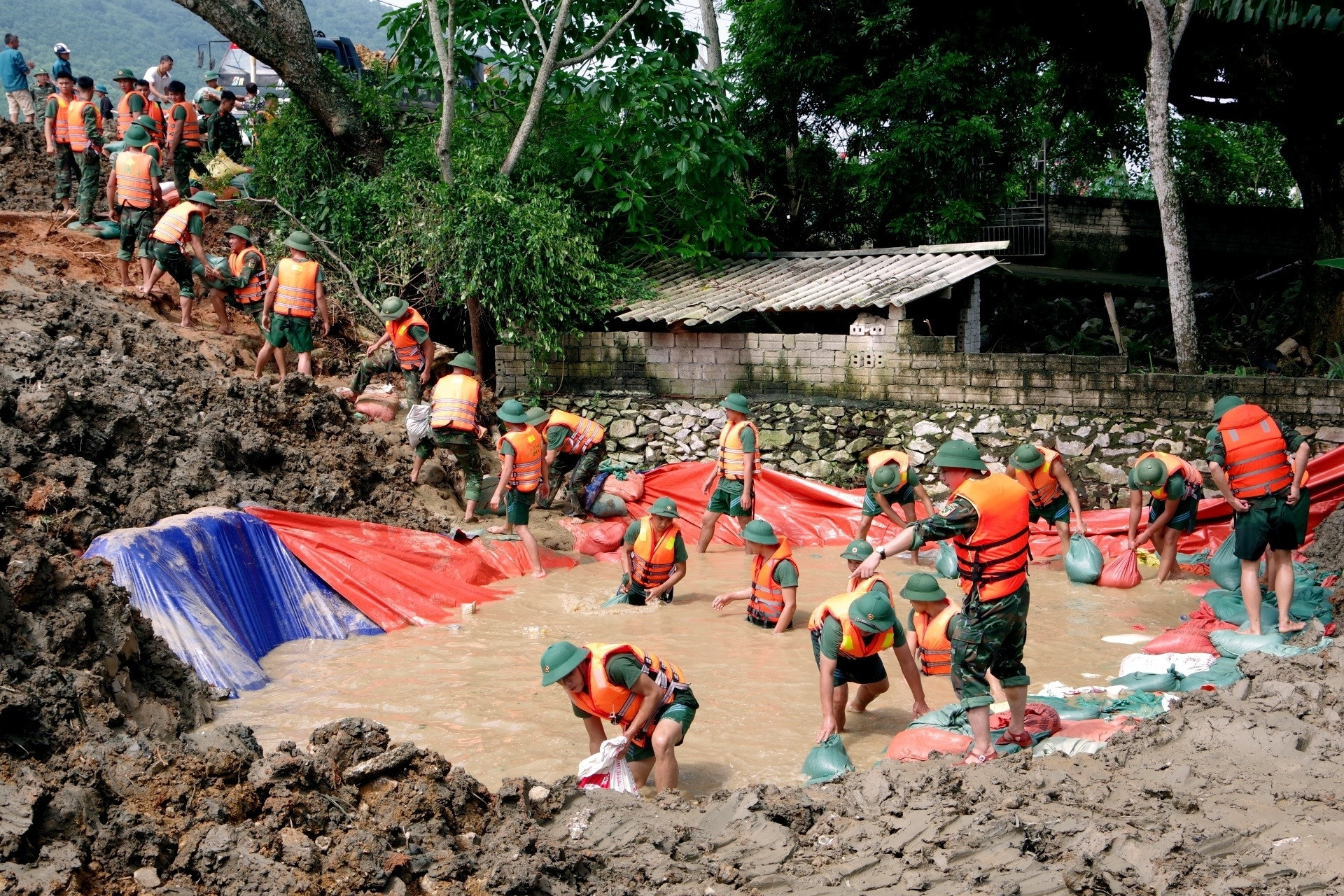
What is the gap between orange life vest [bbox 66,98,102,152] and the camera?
508 inches

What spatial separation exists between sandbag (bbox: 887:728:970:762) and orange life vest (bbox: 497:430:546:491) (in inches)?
181

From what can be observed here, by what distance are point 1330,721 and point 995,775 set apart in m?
1.75

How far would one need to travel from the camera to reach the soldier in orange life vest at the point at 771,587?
8.18 metres

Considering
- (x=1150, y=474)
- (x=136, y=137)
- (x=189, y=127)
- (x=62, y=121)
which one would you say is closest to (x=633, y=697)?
(x=1150, y=474)

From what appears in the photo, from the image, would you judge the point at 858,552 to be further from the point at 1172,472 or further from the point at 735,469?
the point at 1172,472

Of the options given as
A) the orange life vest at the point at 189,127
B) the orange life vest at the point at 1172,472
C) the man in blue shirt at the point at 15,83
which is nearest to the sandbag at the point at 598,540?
the orange life vest at the point at 1172,472

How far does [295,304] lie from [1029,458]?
698 centimetres

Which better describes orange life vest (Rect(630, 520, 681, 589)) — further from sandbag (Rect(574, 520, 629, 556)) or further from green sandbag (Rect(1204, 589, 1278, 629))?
green sandbag (Rect(1204, 589, 1278, 629))

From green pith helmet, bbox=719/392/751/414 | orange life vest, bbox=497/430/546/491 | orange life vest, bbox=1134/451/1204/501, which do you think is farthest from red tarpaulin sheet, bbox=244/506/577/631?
orange life vest, bbox=1134/451/1204/501

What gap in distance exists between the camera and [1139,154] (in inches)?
666

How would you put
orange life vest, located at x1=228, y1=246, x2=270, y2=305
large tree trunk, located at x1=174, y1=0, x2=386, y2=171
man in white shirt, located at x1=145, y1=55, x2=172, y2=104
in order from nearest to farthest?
orange life vest, located at x1=228, y1=246, x2=270, y2=305 < large tree trunk, located at x1=174, y1=0, x2=386, y2=171 < man in white shirt, located at x1=145, y1=55, x2=172, y2=104

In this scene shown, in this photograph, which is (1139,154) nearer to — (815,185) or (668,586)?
(815,185)

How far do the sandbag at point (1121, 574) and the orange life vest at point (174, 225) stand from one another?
9.12 meters

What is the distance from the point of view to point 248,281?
12.1m
